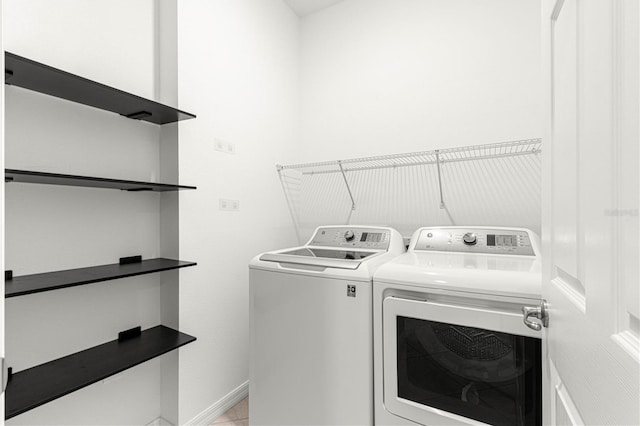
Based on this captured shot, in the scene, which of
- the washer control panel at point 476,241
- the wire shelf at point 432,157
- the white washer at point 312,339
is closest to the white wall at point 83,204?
the white washer at point 312,339

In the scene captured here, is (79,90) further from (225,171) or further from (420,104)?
(420,104)

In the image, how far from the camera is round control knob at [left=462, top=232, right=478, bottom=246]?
182cm

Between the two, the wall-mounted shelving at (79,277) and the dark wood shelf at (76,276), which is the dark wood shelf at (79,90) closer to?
the wall-mounted shelving at (79,277)

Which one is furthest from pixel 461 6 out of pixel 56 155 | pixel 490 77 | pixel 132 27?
pixel 56 155

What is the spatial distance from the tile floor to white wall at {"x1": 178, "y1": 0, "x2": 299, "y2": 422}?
116mm

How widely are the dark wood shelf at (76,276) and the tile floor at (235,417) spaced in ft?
3.61

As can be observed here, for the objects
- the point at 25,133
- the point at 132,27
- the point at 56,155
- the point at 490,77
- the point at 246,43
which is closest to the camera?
the point at 25,133

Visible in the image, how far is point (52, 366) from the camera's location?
1381 mm

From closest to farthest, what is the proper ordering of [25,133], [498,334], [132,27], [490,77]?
[498,334]
[25,133]
[132,27]
[490,77]

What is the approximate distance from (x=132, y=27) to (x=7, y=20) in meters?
0.57

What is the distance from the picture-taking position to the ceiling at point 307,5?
8.91 feet

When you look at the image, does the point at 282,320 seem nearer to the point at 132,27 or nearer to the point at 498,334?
the point at 498,334

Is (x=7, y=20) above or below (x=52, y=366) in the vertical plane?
above

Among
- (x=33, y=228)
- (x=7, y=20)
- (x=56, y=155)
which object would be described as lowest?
(x=33, y=228)
